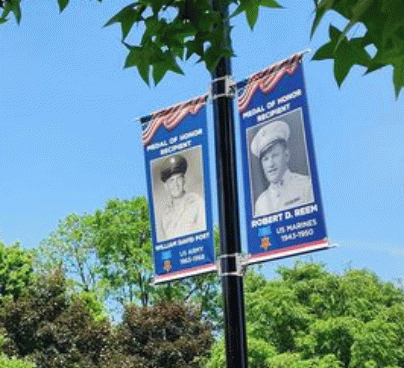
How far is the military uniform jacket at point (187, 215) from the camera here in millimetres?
10422

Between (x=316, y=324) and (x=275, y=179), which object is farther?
(x=316, y=324)

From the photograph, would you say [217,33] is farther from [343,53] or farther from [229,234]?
[229,234]

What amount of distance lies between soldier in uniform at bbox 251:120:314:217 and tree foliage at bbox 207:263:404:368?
2313cm

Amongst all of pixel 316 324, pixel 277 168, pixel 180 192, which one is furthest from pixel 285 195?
pixel 316 324

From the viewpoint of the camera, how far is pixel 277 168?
10.1 m

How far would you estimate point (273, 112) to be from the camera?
10.1 m

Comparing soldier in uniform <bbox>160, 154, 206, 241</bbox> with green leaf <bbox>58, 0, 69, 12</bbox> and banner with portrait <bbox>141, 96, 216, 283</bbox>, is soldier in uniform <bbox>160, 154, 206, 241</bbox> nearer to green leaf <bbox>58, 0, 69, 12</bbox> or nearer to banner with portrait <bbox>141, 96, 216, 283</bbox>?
banner with portrait <bbox>141, 96, 216, 283</bbox>

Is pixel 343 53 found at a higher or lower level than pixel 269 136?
lower

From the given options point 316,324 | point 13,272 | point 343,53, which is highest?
point 13,272

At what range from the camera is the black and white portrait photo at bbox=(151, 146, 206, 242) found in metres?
10.4

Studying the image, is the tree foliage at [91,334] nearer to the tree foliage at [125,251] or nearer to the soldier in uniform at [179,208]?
the tree foliage at [125,251]

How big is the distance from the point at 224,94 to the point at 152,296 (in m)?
48.0

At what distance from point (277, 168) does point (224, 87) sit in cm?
225

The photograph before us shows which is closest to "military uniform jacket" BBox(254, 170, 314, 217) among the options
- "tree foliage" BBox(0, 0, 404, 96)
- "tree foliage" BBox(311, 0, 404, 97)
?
"tree foliage" BBox(0, 0, 404, 96)
